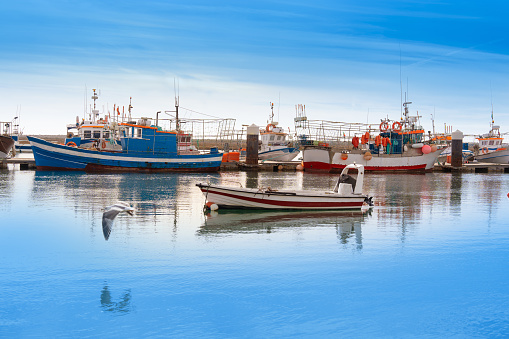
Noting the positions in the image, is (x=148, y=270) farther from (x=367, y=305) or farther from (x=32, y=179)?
(x=32, y=179)

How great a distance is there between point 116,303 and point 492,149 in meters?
67.3

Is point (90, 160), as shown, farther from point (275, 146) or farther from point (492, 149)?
point (492, 149)

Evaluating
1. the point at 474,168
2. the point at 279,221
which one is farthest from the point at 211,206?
the point at 474,168

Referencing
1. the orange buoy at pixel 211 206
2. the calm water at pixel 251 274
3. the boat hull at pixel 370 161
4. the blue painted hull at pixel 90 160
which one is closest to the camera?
the calm water at pixel 251 274

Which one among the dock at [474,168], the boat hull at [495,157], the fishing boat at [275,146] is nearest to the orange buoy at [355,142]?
the dock at [474,168]

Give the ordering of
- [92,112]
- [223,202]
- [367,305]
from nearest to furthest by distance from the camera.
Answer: [367,305]
[223,202]
[92,112]

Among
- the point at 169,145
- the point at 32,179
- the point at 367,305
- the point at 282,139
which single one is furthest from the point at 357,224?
the point at 282,139

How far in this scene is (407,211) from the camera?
23250 mm

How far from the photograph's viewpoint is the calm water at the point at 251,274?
31.4 ft

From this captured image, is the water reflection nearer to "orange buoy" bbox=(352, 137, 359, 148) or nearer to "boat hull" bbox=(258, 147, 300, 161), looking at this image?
"orange buoy" bbox=(352, 137, 359, 148)

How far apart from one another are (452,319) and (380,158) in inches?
1609

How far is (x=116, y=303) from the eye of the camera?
33.7 ft

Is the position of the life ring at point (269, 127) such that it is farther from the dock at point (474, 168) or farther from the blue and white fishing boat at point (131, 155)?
the dock at point (474, 168)

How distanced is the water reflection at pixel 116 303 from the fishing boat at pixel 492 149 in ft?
201
